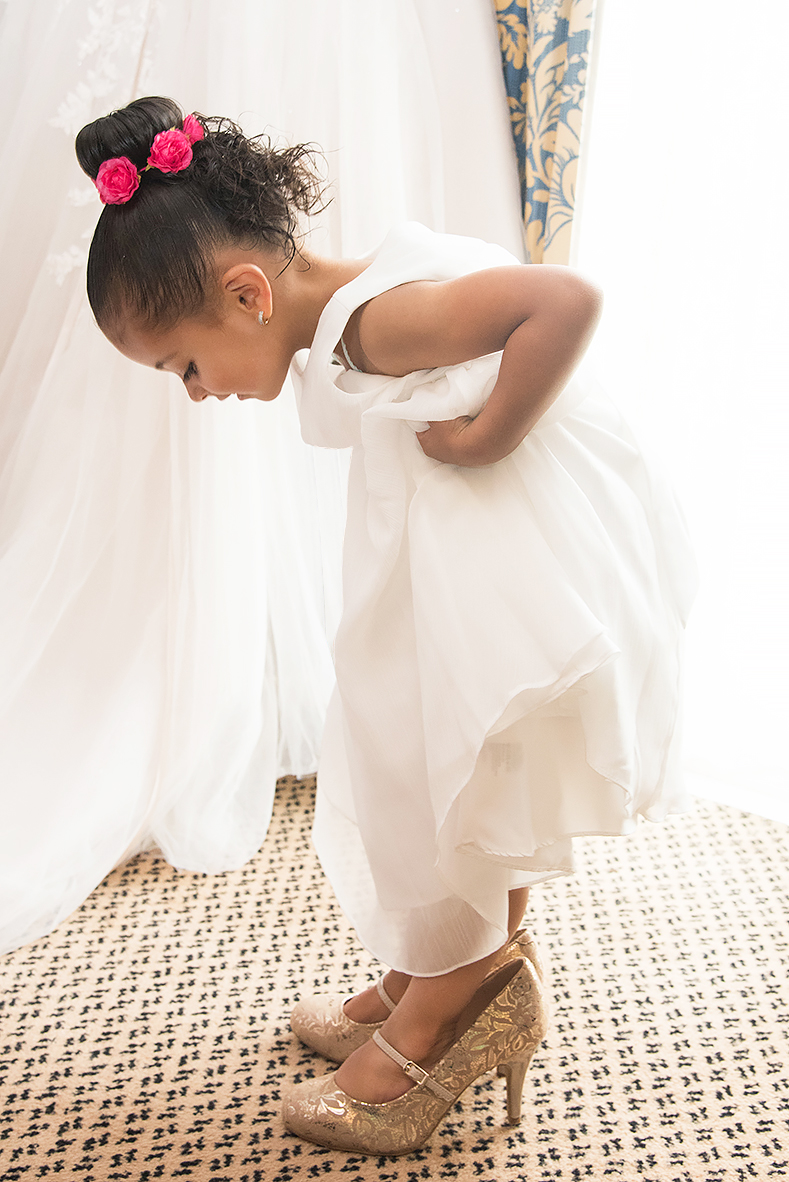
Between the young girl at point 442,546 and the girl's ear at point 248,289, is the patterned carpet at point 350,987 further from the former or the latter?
the girl's ear at point 248,289

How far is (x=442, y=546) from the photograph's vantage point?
0.69 meters

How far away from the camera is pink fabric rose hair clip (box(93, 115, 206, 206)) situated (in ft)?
2.35

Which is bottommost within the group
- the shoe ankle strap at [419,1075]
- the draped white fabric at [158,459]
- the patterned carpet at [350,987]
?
the patterned carpet at [350,987]

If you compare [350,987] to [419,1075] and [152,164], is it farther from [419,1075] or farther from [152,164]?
[152,164]

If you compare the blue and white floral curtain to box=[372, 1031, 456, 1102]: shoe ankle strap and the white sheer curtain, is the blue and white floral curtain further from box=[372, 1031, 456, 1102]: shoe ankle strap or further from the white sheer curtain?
box=[372, 1031, 456, 1102]: shoe ankle strap

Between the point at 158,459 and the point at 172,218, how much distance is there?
0.57 meters

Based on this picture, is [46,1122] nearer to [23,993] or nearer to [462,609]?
[23,993]

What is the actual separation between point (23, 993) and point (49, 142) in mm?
1090

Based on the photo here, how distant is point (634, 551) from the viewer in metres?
0.75

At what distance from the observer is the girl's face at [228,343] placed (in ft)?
2.44

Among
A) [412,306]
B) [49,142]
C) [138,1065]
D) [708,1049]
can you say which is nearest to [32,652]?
[138,1065]

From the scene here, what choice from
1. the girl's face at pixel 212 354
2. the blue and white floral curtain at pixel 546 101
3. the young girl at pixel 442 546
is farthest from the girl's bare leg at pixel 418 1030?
the blue and white floral curtain at pixel 546 101

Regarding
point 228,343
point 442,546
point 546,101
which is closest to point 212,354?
point 228,343

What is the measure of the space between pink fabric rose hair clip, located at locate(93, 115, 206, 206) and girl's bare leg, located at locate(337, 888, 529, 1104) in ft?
2.48
